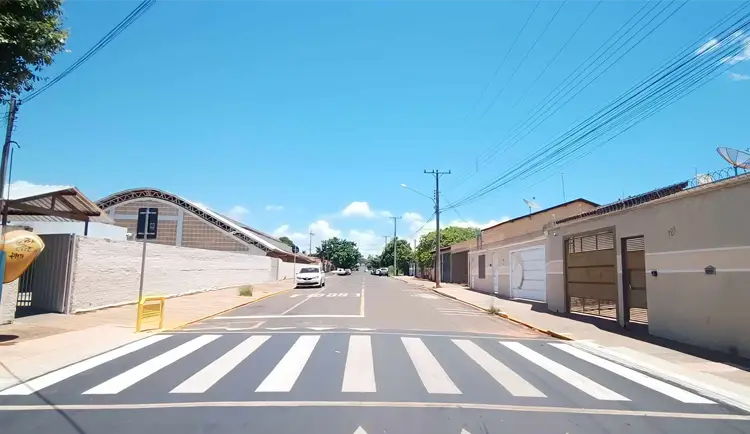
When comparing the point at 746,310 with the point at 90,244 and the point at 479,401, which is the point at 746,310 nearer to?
the point at 479,401

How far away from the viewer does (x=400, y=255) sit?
11744cm

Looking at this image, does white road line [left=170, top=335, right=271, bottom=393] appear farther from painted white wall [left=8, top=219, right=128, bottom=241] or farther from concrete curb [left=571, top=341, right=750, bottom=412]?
painted white wall [left=8, top=219, right=128, bottom=241]

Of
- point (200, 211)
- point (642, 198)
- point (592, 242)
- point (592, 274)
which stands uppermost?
point (200, 211)

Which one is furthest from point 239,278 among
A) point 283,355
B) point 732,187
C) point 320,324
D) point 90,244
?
point 732,187

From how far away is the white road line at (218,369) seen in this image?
7.45 metres

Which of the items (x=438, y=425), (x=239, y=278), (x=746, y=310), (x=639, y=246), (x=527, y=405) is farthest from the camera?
(x=239, y=278)

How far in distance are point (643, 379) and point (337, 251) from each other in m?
117

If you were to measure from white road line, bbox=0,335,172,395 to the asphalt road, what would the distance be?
3 centimetres

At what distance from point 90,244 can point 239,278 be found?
21.1m

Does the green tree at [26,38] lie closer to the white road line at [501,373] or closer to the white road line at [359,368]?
the white road line at [359,368]

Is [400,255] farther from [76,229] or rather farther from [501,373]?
[501,373]

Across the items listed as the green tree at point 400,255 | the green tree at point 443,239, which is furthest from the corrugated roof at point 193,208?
the green tree at point 400,255

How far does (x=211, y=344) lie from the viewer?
37.1ft

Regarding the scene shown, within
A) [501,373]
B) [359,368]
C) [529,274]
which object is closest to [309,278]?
[529,274]
